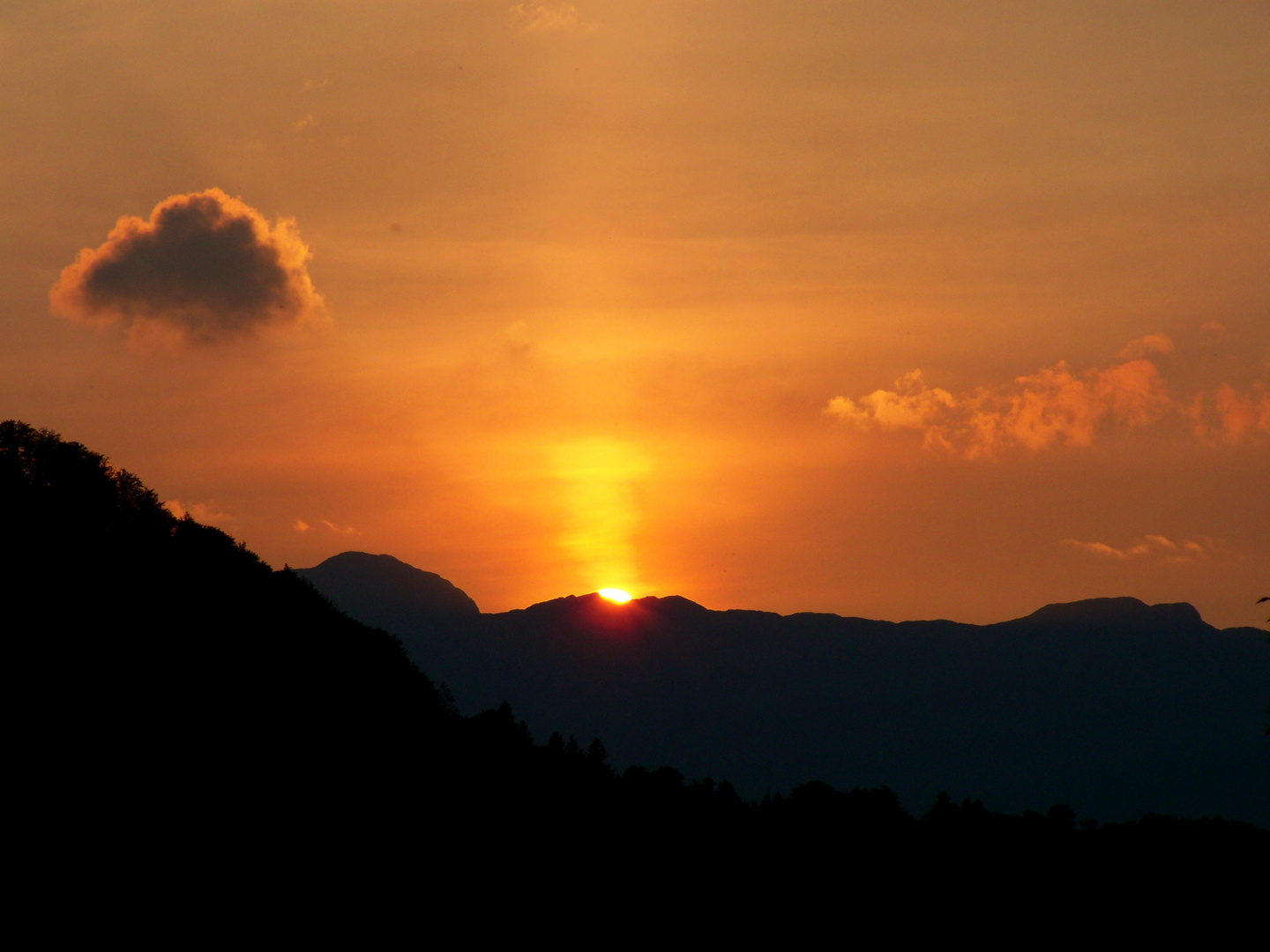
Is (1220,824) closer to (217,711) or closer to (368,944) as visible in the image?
(368,944)

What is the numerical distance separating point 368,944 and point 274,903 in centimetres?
492

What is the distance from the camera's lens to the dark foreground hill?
191 feet

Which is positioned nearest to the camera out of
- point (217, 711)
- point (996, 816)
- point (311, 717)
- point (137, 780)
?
point (137, 780)

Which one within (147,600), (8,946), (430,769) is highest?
(147,600)

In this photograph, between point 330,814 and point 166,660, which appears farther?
point 166,660

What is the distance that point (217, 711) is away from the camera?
72.6 m

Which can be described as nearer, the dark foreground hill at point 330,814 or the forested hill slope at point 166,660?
the dark foreground hill at point 330,814

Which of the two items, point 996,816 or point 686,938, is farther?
point 996,816

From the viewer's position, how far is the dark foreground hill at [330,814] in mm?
58344

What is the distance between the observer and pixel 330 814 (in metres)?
67.5

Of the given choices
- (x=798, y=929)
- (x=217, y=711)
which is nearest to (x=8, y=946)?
(x=217, y=711)

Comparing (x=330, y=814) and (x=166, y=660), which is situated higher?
(x=166, y=660)

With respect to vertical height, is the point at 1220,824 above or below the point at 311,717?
below

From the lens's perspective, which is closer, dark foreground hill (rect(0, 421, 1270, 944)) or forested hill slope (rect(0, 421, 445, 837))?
dark foreground hill (rect(0, 421, 1270, 944))
